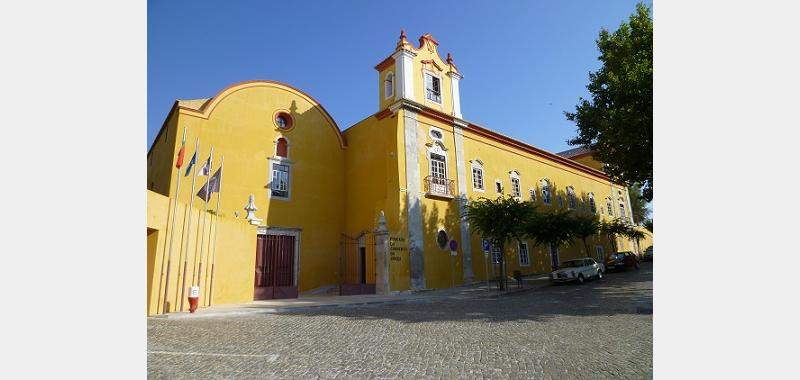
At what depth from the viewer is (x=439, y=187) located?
19.8 metres

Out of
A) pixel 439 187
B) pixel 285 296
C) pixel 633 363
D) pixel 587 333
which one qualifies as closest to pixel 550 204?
pixel 439 187

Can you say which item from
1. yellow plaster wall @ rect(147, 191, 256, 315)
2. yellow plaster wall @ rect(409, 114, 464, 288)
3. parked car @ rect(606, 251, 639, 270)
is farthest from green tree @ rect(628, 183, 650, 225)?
yellow plaster wall @ rect(147, 191, 256, 315)

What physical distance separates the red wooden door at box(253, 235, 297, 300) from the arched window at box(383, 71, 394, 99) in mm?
8551

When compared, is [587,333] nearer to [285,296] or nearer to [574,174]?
[285,296]

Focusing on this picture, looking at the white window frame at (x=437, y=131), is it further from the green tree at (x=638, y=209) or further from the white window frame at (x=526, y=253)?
the green tree at (x=638, y=209)

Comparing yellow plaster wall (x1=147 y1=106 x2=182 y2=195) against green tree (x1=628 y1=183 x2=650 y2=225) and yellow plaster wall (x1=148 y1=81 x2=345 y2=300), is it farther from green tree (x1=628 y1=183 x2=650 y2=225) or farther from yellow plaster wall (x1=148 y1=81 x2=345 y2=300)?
green tree (x1=628 y1=183 x2=650 y2=225)

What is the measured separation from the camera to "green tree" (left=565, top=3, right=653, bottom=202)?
1429cm

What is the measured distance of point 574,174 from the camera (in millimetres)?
31922

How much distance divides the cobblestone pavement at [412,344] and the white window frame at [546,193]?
17089 mm

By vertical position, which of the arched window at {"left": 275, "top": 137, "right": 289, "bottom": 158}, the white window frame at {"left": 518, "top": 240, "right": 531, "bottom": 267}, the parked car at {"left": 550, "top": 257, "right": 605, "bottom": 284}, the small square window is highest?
the arched window at {"left": 275, "top": 137, "right": 289, "bottom": 158}

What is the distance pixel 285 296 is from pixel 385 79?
1186cm

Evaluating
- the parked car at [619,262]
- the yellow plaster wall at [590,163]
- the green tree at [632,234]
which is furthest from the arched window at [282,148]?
the yellow plaster wall at [590,163]

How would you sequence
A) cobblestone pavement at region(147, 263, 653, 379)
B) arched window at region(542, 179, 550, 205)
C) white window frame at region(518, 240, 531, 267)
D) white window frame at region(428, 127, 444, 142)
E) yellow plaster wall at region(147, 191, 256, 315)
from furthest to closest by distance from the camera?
arched window at region(542, 179, 550, 205) < white window frame at region(518, 240, 531, 267) < white window frame at region(428, 127, 444, 142) < yellow plaster wall at region(147, 191, 256, 315) < cobblestone pavement at region(147, 263, 653, 379)

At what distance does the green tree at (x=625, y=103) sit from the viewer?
46.9 feet
